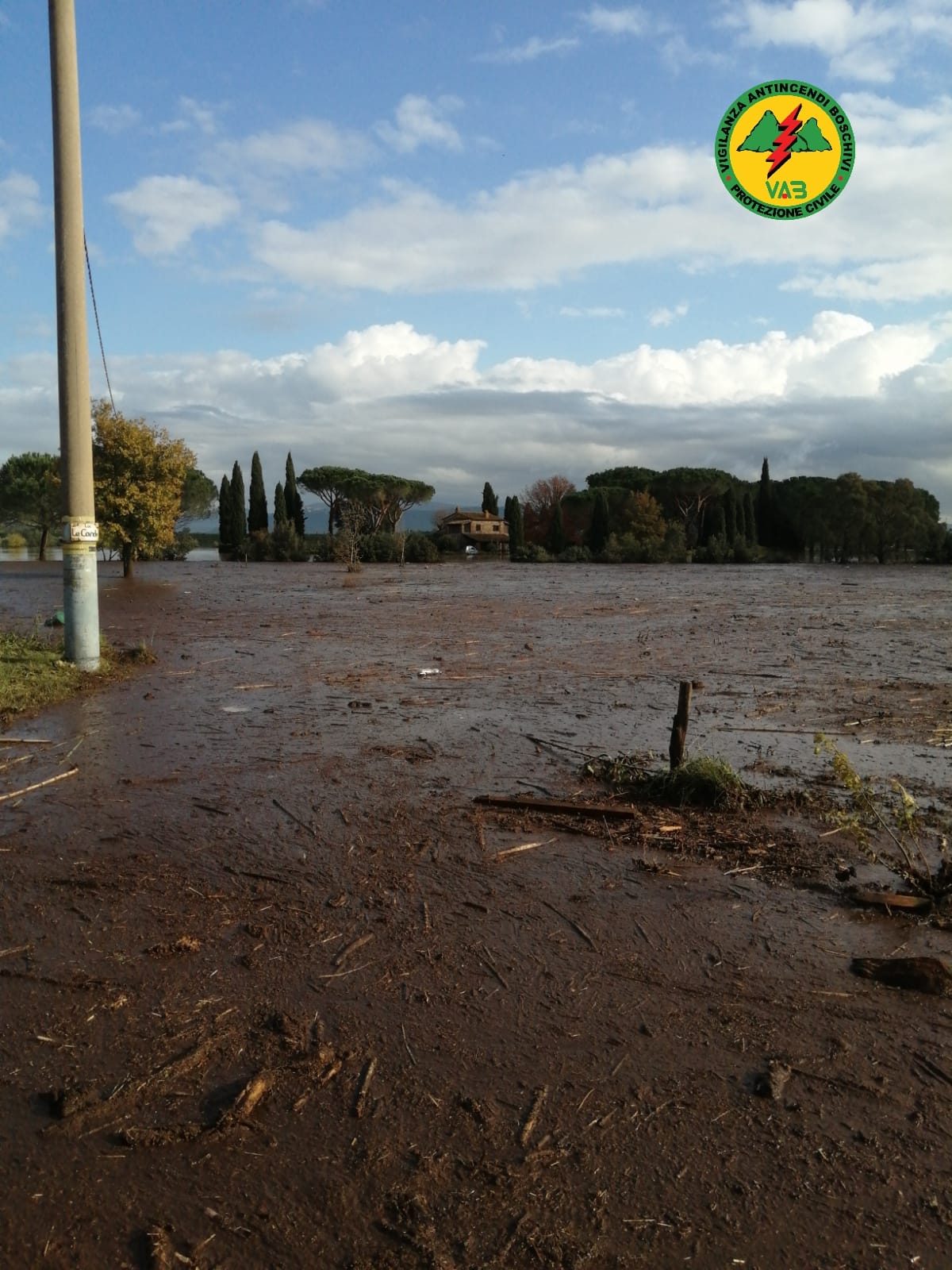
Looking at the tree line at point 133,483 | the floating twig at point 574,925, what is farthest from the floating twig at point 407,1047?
the tree line at point 133,483

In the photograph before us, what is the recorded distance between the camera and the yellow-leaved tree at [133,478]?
113 feet

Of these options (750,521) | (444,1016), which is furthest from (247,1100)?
(750,521)

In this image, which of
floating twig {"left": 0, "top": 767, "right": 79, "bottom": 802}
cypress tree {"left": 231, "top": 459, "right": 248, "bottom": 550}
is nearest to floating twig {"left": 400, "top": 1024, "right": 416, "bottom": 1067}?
floating twig {"left": 0, "top": 767, "right": 79, "bottom": 802}

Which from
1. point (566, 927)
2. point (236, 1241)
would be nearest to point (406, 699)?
point (566, 927)

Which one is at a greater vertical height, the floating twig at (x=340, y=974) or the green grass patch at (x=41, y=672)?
the green grass patch at (x=41, y=672)

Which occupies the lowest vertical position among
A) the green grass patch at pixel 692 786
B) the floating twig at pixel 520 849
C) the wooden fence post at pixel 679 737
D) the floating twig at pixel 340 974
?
the floating twig at pixel 340 974

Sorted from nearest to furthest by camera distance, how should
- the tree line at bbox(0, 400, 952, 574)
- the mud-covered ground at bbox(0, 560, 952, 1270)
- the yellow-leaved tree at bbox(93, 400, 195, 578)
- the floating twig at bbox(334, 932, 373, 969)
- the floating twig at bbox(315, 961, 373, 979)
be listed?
the mud-covered ground at bbox(0, 560, 952, 1270)
the floating twig at bbox(315, 961, 373, 979)
the floating twig at bbox(334, 932, 373, 969)
the yellow-leaved tree at bbox(93, 400, 195, 578)
the tree line at bbox(0, 400, 952, 574)

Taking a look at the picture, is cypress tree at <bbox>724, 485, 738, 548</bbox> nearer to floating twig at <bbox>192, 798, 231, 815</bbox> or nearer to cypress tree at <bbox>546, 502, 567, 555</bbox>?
cypress tree at <bbox>546, 502, 567, 555</bbox>

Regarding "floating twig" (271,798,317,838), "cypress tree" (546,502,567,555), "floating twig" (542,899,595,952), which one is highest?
"cypress tree" (546,502,567,555)

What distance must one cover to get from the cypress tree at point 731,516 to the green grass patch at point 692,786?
73776 millimetres

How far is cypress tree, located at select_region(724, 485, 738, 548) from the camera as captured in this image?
78.3 meters

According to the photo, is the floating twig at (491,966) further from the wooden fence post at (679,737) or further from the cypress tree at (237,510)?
the cypress tree at (237,510)

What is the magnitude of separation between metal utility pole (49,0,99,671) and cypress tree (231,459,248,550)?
199 feet

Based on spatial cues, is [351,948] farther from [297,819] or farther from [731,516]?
→ [731,516]
